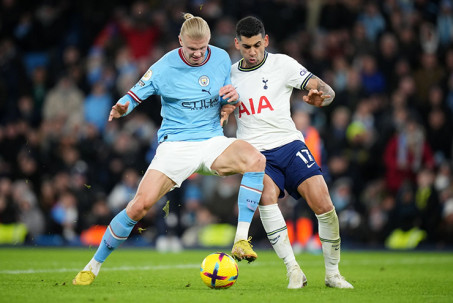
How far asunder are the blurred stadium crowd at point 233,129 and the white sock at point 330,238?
5868 mm

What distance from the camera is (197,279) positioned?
9.12 meters

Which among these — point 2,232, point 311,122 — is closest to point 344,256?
point 311,122

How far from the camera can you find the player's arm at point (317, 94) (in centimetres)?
789

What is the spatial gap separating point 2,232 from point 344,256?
7.28 metres

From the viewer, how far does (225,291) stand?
24.8 feet

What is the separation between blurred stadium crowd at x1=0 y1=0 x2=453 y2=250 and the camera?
15703 millimetres

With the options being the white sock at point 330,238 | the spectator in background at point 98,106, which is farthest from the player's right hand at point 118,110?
the spectator in background at point 98,106

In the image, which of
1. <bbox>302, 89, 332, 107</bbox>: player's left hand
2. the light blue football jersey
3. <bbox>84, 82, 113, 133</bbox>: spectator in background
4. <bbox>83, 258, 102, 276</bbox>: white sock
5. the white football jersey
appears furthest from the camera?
<bbox>84, 82, 113, 133</bbox>: spectator in background

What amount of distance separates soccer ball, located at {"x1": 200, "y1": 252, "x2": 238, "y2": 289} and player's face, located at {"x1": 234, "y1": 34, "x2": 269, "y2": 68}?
6.69 feet

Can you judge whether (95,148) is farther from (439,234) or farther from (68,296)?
(68,296)

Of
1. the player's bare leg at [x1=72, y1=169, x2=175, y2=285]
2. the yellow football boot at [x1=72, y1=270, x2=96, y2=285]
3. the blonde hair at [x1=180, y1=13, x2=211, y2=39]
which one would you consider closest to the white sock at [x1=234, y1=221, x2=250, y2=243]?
the player's bare leg at [x1=72, y1=169, x2=175, y2=285]

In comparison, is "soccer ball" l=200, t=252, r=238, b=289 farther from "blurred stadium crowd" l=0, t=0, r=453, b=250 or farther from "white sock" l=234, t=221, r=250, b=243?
"blurred stadium crowd" l=0, t=0, r=453, b=250

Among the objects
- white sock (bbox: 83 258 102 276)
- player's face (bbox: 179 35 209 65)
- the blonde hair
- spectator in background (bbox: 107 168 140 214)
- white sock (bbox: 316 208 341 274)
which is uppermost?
the blonde hair

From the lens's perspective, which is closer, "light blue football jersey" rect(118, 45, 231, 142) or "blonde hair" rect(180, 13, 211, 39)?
"blonde hair" rect(180, 13, 211, 39)
